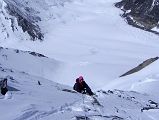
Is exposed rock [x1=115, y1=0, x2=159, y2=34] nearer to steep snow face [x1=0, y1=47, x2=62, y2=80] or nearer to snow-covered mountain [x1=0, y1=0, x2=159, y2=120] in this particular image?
snow-covered mountain [x1=0, y1=0, x2=159, y2=120]

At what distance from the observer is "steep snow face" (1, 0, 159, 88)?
57.6 meters

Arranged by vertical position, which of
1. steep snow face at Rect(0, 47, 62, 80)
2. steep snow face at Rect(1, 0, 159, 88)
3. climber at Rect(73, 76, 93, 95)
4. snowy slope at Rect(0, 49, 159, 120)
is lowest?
snowy slope at Rect(0, 49, 159, 120)

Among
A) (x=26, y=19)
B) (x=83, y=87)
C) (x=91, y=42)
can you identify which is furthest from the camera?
(x=26, y=19)

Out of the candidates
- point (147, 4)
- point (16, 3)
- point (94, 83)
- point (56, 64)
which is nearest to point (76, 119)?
point (94, 83)

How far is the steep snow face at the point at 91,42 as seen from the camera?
57622 millimetres

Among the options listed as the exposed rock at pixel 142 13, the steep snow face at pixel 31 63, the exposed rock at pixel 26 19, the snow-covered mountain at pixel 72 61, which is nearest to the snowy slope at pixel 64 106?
the snow-covered mountain at pixel 72 61

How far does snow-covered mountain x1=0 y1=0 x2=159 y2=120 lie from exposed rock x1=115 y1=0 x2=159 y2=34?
163cm

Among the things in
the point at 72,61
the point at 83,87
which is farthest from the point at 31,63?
the point at 83,87

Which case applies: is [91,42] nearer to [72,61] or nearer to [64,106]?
[72,61]

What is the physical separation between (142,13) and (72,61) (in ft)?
85.9

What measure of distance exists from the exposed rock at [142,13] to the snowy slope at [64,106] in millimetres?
57337

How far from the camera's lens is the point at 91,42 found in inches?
2943

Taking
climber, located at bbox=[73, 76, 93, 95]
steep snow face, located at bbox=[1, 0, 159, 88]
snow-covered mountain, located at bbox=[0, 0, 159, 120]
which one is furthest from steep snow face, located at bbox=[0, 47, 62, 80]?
climber, located at bbox=[73, 76, 93, 95]

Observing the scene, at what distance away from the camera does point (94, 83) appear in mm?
51125
